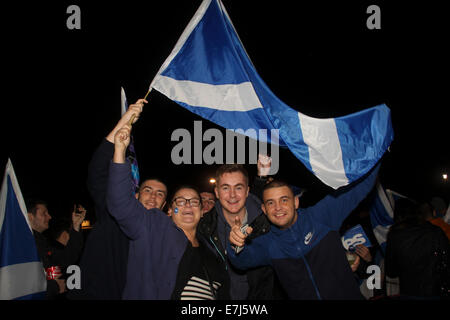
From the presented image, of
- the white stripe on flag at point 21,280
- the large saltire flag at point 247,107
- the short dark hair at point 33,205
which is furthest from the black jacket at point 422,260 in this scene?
the short dark hair at point 33,205

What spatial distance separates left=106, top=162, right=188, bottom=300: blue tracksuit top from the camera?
2324mm

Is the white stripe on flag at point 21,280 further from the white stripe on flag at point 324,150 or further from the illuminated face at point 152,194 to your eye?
the white stripe on flag at point 324,150

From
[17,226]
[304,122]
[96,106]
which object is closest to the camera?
[17,226]

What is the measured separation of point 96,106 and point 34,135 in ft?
13.3

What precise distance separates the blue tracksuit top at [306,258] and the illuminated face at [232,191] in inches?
20.7

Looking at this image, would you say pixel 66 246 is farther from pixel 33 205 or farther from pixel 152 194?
pixel 152 194

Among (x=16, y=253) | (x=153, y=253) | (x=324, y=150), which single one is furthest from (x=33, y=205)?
(x=324, y=150)

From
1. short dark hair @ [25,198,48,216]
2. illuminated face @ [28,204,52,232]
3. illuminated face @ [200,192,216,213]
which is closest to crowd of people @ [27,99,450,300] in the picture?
illuminated face @ [28,204,52,232]

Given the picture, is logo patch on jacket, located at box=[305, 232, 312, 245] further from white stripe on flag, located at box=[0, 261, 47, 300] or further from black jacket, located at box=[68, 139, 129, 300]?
white stripe on flag, located at box=[0, 261, 47, 300]

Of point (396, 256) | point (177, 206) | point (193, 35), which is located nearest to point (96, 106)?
point (193, 35)

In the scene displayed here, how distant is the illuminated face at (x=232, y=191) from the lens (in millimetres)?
3338

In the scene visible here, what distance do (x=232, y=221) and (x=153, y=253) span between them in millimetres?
1177

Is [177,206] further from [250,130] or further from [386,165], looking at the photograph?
[386,165]

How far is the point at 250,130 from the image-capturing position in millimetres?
3424
